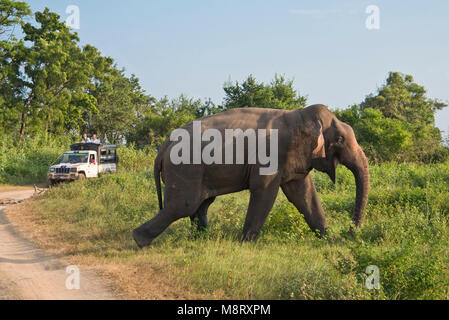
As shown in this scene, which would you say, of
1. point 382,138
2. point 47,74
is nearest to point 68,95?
point 47,74

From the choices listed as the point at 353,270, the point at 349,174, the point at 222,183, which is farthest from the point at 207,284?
the point at 349,174

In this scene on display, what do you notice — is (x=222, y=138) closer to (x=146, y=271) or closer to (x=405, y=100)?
(x=146, y=271)

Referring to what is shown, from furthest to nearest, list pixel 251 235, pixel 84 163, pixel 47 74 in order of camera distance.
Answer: pixel 47 74
pixel 84 163
pixel 251 235

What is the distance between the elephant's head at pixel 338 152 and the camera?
25.6ft

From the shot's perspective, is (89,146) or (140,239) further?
(89,146)

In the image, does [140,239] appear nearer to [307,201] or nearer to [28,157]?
[307,201]

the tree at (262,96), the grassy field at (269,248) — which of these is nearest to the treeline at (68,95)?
the tree at (262,96)

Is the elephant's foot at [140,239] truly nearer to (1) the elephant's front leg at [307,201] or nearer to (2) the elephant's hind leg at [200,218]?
(2) the elephant's hind leg at [200,218]

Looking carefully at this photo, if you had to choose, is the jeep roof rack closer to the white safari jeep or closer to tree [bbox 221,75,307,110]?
the white safari jeep

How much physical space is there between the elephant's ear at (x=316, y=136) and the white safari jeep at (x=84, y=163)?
14194mm

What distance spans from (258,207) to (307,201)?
1381mm

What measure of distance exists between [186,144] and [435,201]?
581cm

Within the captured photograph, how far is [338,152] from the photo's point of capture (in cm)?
796

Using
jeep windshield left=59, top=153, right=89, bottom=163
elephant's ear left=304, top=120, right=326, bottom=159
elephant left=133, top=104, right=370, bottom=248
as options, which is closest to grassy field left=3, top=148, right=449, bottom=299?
elephant left=133, top=104, right=370, bottom=248
